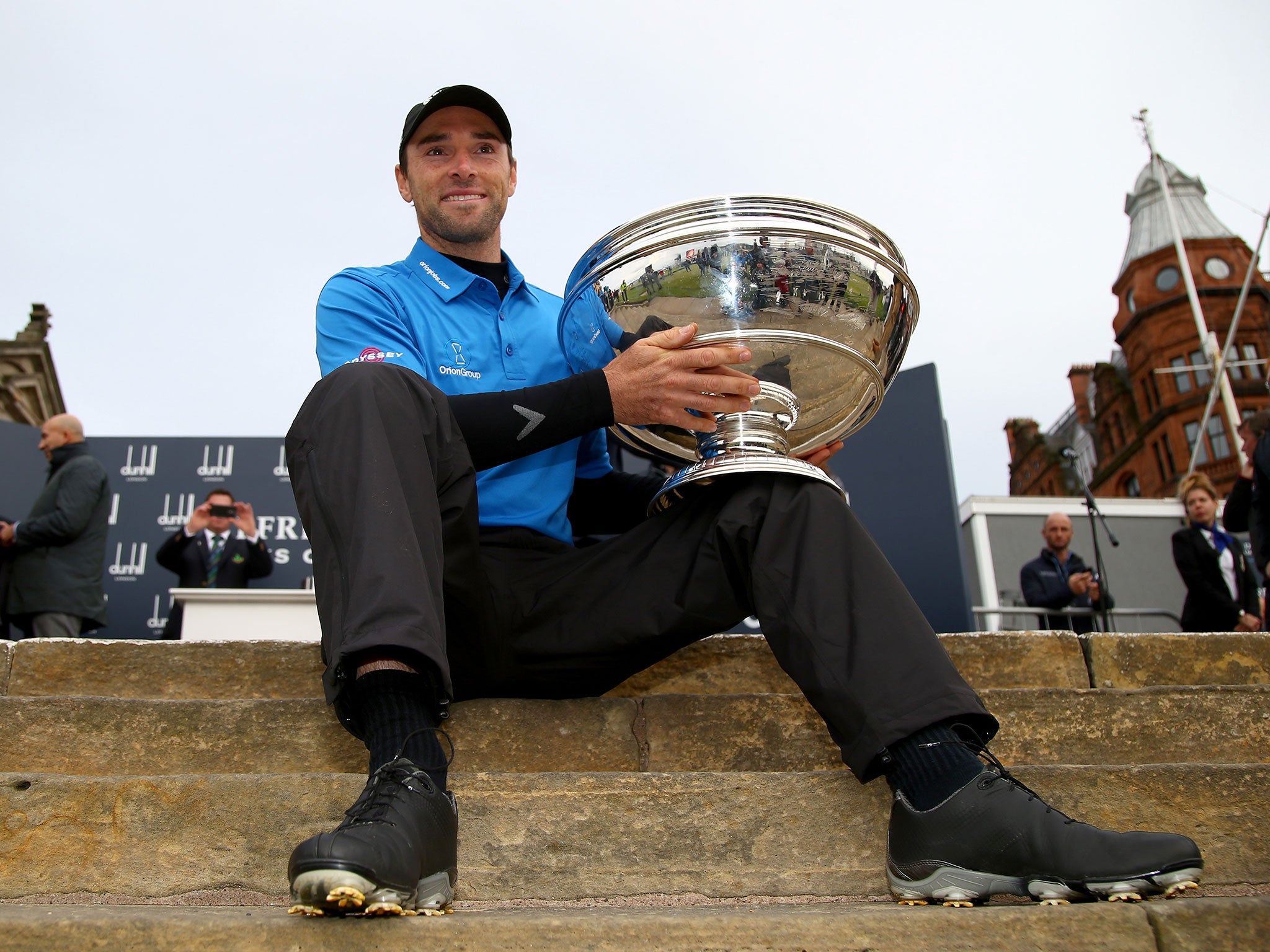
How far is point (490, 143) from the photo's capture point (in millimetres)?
2301

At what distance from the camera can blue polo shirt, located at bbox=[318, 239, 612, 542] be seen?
192 cm

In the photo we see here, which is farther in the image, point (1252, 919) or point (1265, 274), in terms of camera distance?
point (1265, 274)

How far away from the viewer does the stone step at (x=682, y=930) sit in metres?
1.10

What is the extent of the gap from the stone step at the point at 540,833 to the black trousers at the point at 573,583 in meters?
0.18

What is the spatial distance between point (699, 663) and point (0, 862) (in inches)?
52.5

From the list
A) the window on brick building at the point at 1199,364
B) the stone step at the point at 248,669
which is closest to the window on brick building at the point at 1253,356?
the window on brick building at the point at 1199,364

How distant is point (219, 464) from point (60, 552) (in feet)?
11.4

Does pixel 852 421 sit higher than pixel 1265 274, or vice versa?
pixel 1265 274

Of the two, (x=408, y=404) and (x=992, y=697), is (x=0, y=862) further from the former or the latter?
(x=992, y=697)

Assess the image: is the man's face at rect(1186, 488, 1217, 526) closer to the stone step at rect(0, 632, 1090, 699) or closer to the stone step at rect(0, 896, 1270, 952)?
the stone step at rect(0, 632, 1090, 699)

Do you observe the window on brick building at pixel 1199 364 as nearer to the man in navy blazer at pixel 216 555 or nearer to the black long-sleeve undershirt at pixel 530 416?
the man in navy blazer at pixel 216 555

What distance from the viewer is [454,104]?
2.27 metres

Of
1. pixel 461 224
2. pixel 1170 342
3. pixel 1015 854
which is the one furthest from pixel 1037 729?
pixel 1170 342

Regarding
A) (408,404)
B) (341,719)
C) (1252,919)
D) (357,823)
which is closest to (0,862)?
(341,719)
